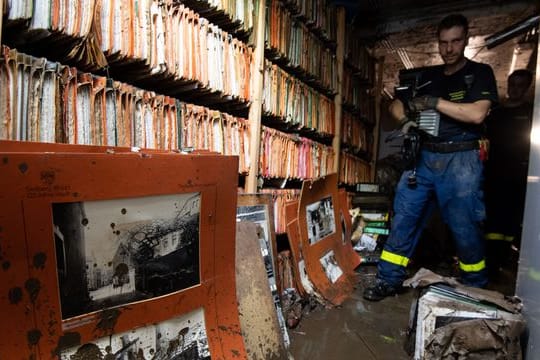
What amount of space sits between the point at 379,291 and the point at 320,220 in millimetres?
696

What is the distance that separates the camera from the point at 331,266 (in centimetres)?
272

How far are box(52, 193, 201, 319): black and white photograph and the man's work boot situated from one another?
1.81 metres

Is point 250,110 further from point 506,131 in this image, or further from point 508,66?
point 508,66

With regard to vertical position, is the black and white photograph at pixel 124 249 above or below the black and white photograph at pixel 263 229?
above

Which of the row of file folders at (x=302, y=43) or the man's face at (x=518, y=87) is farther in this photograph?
the man's face at (x=518, y=87)

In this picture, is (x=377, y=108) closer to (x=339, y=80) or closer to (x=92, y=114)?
(x=339, y=80)

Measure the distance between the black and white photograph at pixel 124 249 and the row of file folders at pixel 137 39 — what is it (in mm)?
694

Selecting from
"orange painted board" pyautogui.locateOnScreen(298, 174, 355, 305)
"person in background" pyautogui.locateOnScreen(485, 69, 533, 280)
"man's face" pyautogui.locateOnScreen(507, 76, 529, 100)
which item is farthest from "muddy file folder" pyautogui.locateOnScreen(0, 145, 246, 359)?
"man's face" pyautogui.locateOnScreen(507, 76, 529, 100)

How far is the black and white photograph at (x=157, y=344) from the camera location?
2.90ft

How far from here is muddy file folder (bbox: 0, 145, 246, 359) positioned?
29.6 inches

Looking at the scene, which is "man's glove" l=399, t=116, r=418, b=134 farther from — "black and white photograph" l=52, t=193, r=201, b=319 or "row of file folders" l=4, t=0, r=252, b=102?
"black and white photograph" l=52, t=193, r=201, b=319

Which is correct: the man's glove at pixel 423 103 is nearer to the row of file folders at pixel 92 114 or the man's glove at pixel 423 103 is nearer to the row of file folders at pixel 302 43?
the row of file folders at pixel 302 43

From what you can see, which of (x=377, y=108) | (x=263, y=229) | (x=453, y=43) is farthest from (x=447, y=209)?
(x=377, y=108)

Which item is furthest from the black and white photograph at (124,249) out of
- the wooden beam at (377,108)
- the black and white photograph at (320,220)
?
the wooden beam at (377,108)
